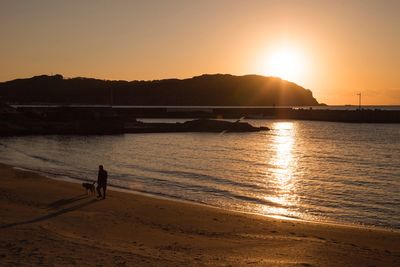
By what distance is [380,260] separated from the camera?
40.1 feet

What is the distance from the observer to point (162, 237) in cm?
1385

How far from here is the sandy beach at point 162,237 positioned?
10945 mm

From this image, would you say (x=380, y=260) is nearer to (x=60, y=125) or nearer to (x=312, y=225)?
(x=312, y=225)

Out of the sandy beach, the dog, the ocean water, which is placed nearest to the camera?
the sandy beach

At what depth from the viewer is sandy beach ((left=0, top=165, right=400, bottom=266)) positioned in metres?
10.9

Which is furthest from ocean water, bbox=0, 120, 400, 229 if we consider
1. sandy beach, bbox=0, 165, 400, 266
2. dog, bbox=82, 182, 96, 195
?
dog, bbox=82, 182, 96, 195

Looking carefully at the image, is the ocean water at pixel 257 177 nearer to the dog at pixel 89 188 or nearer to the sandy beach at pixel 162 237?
the sandy beach at pixel 162 237

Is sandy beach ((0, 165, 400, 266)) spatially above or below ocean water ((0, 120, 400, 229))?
above

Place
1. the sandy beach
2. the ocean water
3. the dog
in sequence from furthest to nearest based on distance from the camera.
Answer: the dog < the ocean water < the sandy beach

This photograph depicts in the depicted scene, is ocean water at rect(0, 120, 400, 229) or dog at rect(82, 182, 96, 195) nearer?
ocean water at rect(0, 120, 400, 229)

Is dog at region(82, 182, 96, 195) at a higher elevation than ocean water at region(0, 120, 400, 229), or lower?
higher

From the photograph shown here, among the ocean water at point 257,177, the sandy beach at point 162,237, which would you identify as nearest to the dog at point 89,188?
the sandy beach at point 162,237

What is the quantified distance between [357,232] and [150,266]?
29.3 feet

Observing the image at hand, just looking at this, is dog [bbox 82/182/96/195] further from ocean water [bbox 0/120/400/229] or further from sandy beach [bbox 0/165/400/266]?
ocean water [bbox 0/120/400/229]
